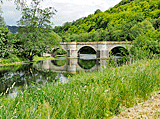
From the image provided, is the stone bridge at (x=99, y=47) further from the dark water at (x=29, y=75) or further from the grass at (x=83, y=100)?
the grass at (x=83, y=100)

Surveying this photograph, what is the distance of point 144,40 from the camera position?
32.4 feet

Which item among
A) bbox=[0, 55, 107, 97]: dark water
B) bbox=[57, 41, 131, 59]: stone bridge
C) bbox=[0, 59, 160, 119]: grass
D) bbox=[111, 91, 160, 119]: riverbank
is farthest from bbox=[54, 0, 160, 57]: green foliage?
bbox=[111, 91, 160, 119]: riverbank

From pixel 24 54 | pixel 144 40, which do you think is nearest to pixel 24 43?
Answer: pixel 24 54

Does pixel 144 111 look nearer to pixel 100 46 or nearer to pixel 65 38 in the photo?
pixel 100 46

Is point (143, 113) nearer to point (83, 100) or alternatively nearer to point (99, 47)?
point (83, 100)

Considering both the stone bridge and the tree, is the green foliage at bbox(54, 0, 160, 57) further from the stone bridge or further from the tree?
the tree

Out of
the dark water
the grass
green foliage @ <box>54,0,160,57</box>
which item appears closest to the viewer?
the grass

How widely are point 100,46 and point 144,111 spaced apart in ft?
135

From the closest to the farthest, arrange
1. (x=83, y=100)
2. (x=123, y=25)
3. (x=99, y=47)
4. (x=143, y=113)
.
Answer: (x=143, y=113), (x=83, y=100), (x=99, y=47), (x=123, y=25)

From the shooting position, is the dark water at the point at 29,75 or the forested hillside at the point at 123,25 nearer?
the dark water at the point at 29,75

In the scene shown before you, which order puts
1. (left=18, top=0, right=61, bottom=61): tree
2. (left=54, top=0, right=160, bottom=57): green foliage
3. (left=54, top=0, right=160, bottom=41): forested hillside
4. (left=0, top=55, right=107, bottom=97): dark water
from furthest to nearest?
(left=54, top=0, right=160, bottom=41): forested hillside → (left=54, top=0, right=160, bottom=57): green foliage → (left=18, top=0, right=61, bottom=61): tree → (left=0, top=55, right=107, bottom=97): dark water

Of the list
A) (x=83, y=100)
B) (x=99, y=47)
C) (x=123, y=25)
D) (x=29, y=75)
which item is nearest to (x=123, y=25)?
(x=123, y=25)

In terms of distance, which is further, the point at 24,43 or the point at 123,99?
the point at 24,43

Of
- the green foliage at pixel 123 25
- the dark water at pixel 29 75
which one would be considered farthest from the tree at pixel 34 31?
the green foliage at pixel 123 25
